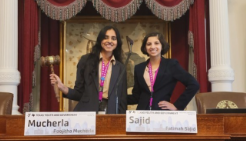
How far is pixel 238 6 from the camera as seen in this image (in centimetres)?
404

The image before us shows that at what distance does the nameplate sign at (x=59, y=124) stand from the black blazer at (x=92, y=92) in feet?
2.67

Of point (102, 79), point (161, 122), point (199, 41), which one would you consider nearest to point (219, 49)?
point (199, 41)

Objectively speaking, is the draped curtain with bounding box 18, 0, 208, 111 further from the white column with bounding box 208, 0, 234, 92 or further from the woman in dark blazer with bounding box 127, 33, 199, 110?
the woman in dark blazer with bounding box 127, 33, 199, 110

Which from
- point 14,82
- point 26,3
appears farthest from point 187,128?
point 26,3

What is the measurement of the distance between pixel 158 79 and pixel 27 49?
1.52 m

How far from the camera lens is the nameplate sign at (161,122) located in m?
1.46

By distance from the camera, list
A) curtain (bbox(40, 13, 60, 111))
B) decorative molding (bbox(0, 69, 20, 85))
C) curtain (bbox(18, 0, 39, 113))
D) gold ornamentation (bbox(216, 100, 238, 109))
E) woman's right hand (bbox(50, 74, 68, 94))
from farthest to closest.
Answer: curtain (bbox(40, 13, 60, 111)), curtain (bbox(18, 0, 39, 113)), decorative molding (bbox(0, 69, 20, 85)), gold ornamentation (bbox(216, 100, 238, 109)), woman's right hand (bbox(50, 74, 68, 94))

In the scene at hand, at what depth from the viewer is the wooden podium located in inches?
57.6

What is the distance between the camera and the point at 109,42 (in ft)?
7.95

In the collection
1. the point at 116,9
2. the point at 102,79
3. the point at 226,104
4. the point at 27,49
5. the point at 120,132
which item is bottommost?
the point at 120,132

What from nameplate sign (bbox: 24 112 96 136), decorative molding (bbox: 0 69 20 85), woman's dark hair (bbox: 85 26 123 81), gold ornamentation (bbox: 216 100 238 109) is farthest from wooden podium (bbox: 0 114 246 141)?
decorative molding (bbox: 0 69 20 85)

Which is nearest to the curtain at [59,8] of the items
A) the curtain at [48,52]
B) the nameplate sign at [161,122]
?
the curtain at [48,52]

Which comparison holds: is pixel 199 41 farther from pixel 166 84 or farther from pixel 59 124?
pixel 59 124

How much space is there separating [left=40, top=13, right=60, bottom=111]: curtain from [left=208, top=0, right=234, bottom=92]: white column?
60.3 inches
